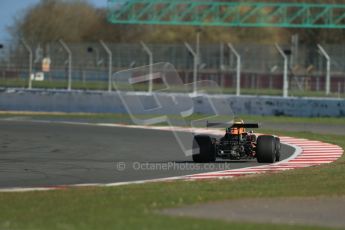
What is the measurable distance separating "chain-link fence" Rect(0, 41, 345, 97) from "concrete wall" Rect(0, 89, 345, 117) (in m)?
3.75

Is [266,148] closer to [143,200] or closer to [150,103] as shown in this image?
[143,200]

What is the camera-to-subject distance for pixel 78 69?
150 feet

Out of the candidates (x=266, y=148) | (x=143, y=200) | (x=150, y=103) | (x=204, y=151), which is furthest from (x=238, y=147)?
(x=150, y=103)

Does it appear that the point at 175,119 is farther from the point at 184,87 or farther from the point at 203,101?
the point at 184,87

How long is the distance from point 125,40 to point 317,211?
69092 mm

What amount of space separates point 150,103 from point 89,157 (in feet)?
54.3

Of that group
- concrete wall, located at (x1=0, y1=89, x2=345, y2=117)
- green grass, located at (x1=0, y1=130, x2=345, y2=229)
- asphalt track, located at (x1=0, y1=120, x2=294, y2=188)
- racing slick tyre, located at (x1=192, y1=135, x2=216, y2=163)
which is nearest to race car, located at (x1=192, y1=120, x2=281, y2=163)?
racing slick tyre, located at (x1=192, y1=135, x2=216, y2=163)

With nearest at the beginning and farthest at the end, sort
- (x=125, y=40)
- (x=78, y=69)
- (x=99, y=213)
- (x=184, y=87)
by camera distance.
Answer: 1. (x=99, y=213)
2. (x=184, y=87)
3. (x=78, y=69)
4. (x=125, y=40)

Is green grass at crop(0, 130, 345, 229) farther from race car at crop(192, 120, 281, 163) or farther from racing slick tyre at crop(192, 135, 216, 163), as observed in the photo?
racing slick tyre at crop(192, 135, 216, 163)

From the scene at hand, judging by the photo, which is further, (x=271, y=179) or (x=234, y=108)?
(x=234, y=108)

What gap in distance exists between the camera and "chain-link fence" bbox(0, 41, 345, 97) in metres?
42.2

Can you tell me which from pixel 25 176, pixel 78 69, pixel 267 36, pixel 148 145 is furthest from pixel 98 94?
pixel 267 36

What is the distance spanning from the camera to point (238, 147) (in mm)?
16688

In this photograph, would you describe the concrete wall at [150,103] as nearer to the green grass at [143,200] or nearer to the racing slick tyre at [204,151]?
the racing slick tyre at [204,151]
